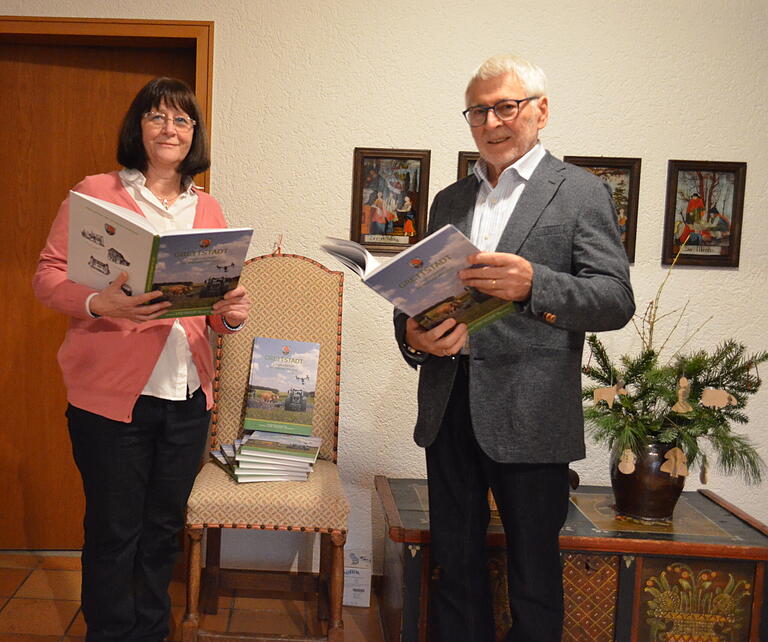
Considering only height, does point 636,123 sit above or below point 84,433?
above

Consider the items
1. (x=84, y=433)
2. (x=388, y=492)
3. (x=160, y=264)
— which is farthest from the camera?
(x=388, y=492)

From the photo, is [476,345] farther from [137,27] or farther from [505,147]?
[137,27]

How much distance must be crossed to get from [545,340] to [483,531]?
47 centimetres

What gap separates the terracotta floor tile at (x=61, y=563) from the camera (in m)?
2.63

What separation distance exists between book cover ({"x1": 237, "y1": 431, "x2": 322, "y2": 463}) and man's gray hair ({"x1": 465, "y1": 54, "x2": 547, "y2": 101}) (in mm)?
1122

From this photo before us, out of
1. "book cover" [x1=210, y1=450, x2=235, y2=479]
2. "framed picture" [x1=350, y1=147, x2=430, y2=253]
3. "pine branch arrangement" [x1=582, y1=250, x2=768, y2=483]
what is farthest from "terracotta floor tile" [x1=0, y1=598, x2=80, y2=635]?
"pine branch arrangement" [x1=582, y1=250, x2=768, y2=483]

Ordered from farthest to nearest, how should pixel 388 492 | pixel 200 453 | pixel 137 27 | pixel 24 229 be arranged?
1. pixel 24 229
2. pixel 137 27
3. pixel 388 492
4. pixel 200 453

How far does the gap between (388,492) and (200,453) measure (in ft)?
2.13

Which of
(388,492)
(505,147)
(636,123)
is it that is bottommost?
(388,492)

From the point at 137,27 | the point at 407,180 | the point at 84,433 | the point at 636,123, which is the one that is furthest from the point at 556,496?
the point at 137,27

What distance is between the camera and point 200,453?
6.30 feet

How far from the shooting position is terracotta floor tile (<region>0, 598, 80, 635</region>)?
2.19m

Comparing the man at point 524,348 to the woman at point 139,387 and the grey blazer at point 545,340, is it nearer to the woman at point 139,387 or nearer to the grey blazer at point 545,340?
the grey blazer at point 545,340

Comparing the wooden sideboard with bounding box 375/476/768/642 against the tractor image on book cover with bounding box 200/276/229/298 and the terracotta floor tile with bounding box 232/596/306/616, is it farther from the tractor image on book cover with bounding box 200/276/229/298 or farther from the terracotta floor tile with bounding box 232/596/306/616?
the tractor image on book cover with bounding box 200/276/229/298
